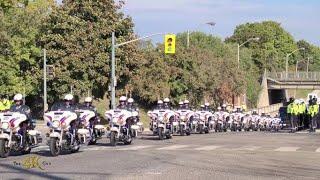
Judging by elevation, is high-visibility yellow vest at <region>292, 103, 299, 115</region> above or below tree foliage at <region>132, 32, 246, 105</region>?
below

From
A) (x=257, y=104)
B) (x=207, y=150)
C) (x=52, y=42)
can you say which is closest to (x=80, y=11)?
(x=52, y=42)

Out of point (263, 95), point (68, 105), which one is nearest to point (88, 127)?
point (68, 105)

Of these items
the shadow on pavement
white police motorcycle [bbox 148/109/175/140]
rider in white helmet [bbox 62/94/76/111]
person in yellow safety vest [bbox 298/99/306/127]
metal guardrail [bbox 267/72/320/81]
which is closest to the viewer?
the shadow on pavement

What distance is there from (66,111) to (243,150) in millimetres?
5705

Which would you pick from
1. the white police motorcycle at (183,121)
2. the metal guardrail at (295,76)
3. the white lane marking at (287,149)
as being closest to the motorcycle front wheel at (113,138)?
the white lane marking at (287,149)

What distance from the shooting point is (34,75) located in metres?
49.2

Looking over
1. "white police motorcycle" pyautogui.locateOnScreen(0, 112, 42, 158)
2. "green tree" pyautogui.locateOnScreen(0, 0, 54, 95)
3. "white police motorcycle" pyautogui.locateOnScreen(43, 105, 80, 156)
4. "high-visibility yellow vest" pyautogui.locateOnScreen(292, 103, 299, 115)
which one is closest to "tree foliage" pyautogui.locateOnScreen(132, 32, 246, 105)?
"green tree" pyautogui.locateOnScreen(0, 0, 54, 95)

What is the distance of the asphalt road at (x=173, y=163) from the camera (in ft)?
45.2

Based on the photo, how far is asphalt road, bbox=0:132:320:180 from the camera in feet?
45.2

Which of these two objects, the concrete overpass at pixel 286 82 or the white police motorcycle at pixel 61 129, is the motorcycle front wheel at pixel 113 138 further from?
the concrete overpass at pixel 286 82

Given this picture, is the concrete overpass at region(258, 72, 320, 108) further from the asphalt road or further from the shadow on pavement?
the shadow on pavement

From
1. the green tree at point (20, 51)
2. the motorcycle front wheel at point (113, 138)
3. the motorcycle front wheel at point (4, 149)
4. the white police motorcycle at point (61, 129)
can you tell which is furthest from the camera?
the green tree at point (20, 51)

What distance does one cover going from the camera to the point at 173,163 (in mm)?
16312

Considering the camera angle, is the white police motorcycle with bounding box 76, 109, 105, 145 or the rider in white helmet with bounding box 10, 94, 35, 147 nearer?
the rider in white helmet with bounding box 10, 94, 35, 147
